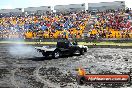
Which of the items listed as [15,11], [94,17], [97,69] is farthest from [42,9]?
[97,69]

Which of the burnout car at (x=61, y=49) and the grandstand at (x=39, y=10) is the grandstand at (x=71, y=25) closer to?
the grandstand at (x=39, y=10)

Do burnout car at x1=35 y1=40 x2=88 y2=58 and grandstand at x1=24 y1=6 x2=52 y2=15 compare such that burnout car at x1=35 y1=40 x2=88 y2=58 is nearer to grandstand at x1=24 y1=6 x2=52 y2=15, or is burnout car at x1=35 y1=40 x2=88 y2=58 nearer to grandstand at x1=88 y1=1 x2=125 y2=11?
grandstand at x1=88 y1=1 x2=125 y2=11

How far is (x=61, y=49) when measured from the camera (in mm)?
31172

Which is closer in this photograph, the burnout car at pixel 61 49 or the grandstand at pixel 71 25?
the burnout car at pixel 61 49

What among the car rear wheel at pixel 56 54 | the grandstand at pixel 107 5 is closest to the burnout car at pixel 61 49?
the car rear wheel at pixel 56 54

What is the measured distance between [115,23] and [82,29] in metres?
6.03

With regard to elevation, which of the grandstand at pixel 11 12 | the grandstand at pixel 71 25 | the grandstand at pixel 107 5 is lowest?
the grandstand at pixel 71 25

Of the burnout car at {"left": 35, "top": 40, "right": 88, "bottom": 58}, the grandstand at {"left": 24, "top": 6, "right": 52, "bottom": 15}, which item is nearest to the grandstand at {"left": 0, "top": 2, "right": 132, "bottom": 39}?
the grandstand at {"left": 24, "top": 6, "right": 52, "bottom": 15}

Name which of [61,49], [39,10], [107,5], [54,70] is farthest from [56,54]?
[39,10]

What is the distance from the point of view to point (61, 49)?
31.2 m

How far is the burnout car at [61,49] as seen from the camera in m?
30.3

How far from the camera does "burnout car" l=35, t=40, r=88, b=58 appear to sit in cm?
3033

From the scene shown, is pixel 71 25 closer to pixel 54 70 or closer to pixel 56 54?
pixel 56 54

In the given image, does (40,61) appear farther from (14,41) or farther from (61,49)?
(14,41)
